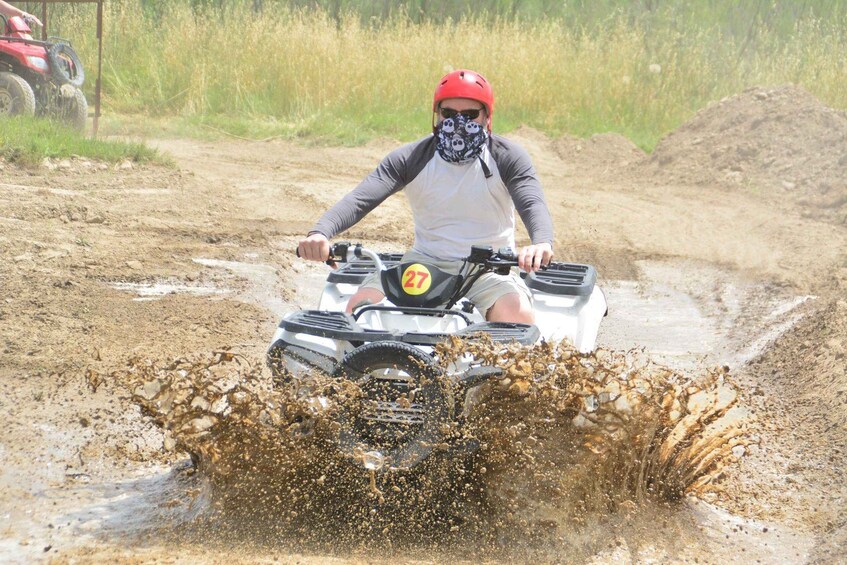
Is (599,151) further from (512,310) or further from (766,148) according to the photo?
(512,310)

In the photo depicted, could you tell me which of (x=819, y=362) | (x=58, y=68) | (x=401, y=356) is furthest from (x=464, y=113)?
(x=58, y=68)

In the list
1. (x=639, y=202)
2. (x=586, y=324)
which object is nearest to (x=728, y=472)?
(x=586, y=324)

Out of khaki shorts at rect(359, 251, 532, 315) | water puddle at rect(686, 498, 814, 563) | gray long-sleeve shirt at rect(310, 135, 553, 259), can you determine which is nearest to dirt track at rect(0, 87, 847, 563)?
water puddle at rect(686, 498, 814, 563)

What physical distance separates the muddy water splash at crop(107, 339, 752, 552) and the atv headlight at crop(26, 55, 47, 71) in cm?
937

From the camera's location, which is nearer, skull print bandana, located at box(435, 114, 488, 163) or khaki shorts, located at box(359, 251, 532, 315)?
khaki shorts, located at box(359, 251, 532, 315)

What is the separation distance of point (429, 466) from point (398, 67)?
14.0 meters

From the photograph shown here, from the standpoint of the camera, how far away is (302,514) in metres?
4.31

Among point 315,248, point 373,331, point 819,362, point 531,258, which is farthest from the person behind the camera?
point 819,362

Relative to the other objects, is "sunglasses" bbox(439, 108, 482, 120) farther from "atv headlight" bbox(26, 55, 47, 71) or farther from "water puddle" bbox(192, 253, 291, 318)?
"atv headlight" bbox(26, 55, 47, 71)

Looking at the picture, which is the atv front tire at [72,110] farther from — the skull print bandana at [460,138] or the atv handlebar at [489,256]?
the atv handlebar at [489,256]

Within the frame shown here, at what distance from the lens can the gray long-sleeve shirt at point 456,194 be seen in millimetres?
4984

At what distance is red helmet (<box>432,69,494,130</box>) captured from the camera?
16.0 feet

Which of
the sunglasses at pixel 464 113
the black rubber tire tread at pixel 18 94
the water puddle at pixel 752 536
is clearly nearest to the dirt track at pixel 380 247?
the water puddle at pixel 752 536

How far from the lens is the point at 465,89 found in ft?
16.0
